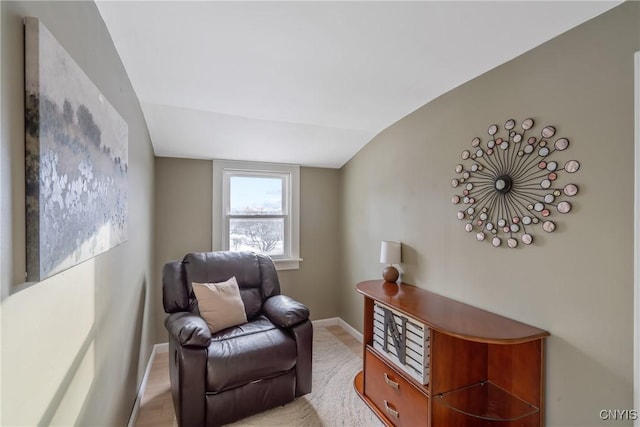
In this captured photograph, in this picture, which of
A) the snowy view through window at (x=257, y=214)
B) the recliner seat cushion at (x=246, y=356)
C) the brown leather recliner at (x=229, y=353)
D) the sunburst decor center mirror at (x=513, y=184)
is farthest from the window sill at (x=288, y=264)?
the sunburst decor center mirror at (x=513, y=184)

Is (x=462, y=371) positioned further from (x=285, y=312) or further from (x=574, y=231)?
(x=285, y=312)

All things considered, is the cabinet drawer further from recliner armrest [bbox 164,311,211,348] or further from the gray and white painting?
the gray and white painting

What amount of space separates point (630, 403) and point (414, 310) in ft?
3.10

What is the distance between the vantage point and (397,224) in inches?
106

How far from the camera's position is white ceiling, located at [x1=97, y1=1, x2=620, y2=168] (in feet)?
4.42

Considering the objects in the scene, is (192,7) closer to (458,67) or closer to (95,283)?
(95,283)

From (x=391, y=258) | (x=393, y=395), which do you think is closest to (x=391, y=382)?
(x=393, y=395)

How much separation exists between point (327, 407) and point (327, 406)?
1 cm

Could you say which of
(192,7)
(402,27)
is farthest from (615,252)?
(192,7)

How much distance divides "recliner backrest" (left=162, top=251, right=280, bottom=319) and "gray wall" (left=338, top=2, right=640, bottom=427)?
151cm

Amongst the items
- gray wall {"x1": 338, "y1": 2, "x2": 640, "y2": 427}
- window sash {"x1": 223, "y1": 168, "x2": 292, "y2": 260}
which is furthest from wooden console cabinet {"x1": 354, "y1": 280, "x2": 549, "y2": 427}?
window sash {"x1": 223, "y1": 168, "x2": 292, "y2": 260}

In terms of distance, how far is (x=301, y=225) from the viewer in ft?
11.9

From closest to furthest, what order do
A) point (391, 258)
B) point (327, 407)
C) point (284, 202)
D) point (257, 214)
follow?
1. point (327, 407)
2. point (391, 258)
3. point (257, 214)
4. point (284, 202)

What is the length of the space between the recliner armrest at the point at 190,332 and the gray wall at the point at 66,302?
0.27 metres
